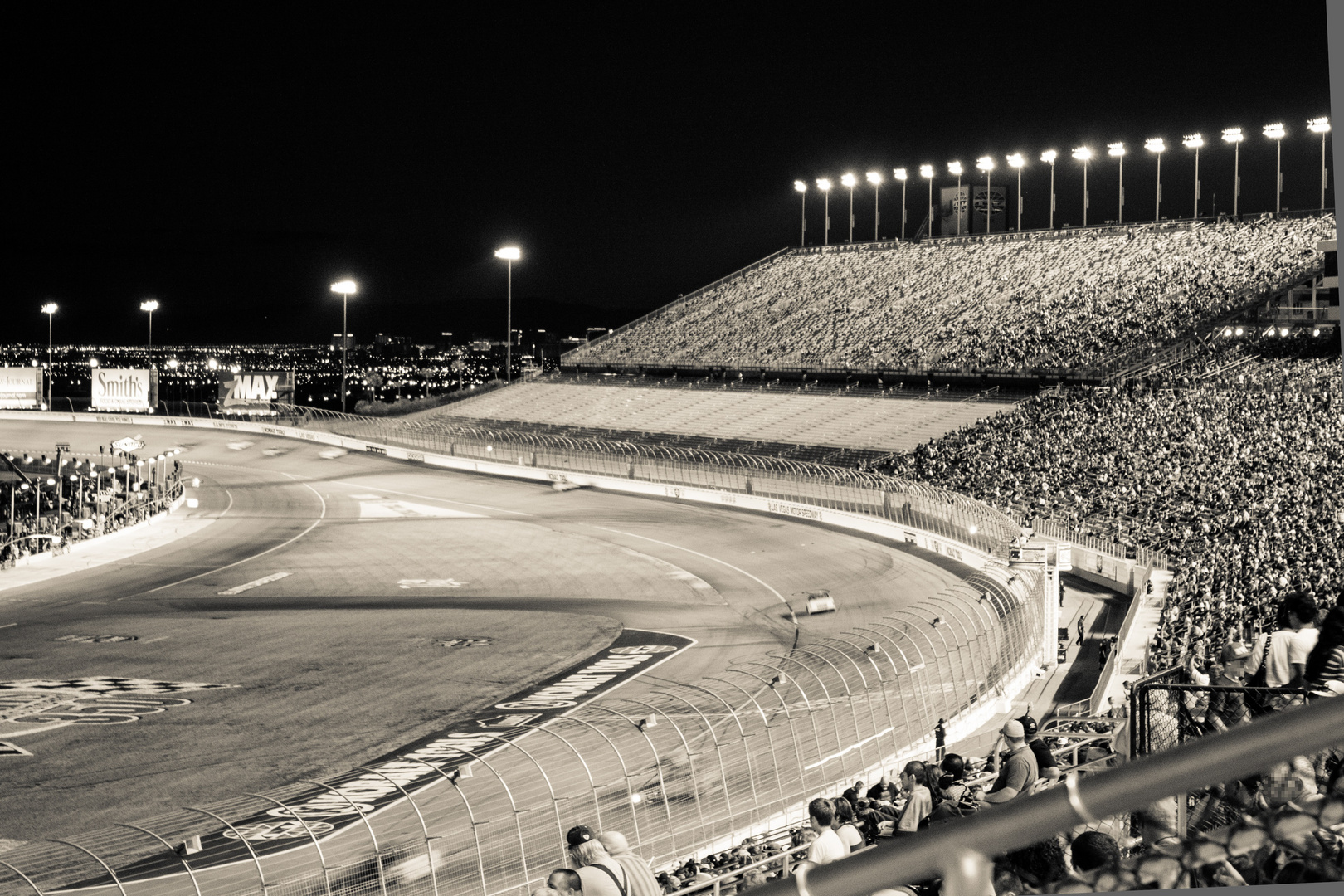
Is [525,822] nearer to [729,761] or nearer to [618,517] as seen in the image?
[729,761]

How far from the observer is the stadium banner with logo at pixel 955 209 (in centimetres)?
7806

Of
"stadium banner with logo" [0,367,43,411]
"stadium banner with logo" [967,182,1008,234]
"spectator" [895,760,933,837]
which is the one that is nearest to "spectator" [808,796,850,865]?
"spectator" [895,760,933,837]

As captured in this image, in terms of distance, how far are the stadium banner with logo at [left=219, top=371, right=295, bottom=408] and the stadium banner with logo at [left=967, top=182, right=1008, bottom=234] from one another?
3984cm

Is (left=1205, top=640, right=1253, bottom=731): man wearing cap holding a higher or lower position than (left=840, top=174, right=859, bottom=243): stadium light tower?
lower

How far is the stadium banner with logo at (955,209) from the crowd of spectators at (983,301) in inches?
222

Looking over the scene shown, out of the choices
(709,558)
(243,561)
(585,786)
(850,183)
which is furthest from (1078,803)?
(850,183)

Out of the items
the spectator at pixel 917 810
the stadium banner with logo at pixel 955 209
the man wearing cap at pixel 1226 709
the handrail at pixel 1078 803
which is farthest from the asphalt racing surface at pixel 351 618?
the stadium banner with logo at pixel 955 209

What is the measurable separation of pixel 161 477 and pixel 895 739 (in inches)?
1651

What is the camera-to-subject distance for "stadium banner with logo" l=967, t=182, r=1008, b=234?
258ft

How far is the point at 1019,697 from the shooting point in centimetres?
1986

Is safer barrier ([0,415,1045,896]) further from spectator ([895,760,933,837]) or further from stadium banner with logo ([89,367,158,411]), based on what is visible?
stadium banner with logo ([89,367,158,411])

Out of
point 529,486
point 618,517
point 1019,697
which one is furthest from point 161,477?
point 1019,697

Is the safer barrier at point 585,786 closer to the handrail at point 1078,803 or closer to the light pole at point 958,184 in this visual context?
the handrail at point 1078,803

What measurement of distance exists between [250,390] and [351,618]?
45.8 m
